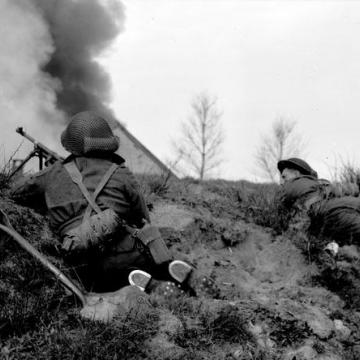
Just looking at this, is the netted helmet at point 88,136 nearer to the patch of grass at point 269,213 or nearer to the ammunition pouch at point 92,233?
the ammunition pouch at point 92,233

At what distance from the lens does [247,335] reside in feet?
11.2

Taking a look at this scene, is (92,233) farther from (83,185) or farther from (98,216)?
(83,185)

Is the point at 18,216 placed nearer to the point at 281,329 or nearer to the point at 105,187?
the point at 105,187

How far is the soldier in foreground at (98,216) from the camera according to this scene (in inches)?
146

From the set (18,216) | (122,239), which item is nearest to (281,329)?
(122,239)

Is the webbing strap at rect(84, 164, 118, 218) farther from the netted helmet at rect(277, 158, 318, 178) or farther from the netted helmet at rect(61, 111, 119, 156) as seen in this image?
the netted helmet at rect(277, 158, 318, 178)

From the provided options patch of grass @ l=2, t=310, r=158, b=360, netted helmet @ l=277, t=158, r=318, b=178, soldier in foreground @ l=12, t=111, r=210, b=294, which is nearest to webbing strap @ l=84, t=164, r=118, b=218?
soldier in foreground @ l=12, t=111, r=210, b=294

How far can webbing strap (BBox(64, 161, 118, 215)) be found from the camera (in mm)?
3820

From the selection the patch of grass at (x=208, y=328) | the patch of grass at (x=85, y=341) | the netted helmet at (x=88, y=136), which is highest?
the netted helmet at (x=88, y=136)

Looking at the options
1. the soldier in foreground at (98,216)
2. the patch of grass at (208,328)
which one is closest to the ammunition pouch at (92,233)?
the soldier in foreground at (98,216)

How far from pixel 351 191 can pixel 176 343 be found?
3958 mm

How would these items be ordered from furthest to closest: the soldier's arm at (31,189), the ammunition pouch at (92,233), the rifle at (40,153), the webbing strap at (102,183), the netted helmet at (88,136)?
1. the rifle at (40,153)
2. the netted helmet at (88,136)
3. the soldier's arm at (31,189)
4. the webbing strap at (102,183)
5. the ammunition pouch at (92,233)

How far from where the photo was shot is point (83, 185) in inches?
153

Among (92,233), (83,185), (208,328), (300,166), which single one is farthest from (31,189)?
(300,166)
